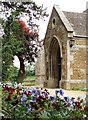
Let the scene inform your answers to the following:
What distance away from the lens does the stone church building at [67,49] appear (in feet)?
46.9

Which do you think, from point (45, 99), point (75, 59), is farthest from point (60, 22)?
point (45, 99)

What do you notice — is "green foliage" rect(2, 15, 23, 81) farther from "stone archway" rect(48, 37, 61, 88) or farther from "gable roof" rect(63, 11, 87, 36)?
"stone archway" rect(48, 37, 61, 88)

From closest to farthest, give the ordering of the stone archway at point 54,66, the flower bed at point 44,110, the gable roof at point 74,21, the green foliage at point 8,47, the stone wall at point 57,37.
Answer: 1. the flower bed at point 44,110
2. the green foliage at point 8,47
3. the gable roof at point 74,21
4. the stone wall at point 57,37
5. the stone archway at point 54,66

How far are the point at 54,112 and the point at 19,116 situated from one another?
1.50 feet

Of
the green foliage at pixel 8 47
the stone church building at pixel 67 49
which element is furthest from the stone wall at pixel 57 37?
the green foliage at pixel 8 47

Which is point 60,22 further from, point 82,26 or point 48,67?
point 48,67

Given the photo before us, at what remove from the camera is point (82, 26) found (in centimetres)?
1552

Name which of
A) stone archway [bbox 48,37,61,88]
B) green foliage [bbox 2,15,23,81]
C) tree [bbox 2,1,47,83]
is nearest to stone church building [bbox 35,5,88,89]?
stone archway [bbox 48,37,61,88]

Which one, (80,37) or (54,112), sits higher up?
(80,37)

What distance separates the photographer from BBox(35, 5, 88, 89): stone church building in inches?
563

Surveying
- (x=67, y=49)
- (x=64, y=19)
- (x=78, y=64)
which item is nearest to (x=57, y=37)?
(x=64, y=19)

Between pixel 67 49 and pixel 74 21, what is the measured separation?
8.52 ft

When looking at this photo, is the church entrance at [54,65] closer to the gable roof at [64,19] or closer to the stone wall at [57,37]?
the stone wall at [57,37]

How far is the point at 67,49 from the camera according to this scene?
1440 cm
